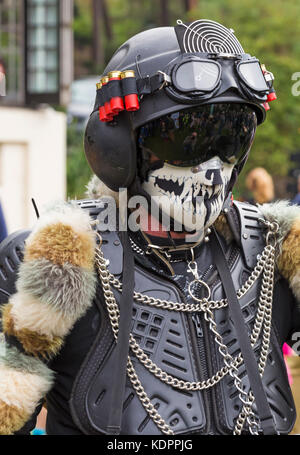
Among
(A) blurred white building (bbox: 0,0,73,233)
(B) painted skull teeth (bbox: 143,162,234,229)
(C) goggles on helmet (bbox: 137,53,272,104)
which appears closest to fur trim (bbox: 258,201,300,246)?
(B) painted skull teeth (bbox: 143,162,234,229)

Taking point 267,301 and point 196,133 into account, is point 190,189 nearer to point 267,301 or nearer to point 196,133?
point 196,133

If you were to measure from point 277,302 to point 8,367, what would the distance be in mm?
860

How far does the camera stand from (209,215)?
2182 millimetres

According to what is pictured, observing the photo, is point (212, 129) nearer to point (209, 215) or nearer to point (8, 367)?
point (209, 215)

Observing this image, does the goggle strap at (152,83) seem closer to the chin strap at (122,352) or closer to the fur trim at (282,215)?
the chin strap at (122,352)

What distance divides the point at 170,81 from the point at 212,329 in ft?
2.40

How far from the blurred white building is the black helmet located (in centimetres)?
854

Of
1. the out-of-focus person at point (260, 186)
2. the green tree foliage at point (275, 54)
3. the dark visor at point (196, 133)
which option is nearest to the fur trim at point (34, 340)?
the dark visor at point (196, 133)

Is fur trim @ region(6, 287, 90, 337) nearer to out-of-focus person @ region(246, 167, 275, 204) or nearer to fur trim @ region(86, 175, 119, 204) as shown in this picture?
fur trim @ region(86, 175, 119, 204)

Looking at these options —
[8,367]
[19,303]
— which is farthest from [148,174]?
[8,367]

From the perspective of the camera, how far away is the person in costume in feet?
6.73

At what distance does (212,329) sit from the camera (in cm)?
218

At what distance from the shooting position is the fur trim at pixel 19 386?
6.58 feet

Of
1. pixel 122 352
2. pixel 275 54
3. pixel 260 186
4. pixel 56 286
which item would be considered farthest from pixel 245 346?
pixel 275 54
